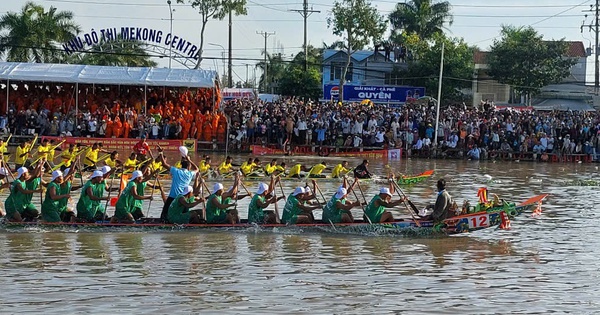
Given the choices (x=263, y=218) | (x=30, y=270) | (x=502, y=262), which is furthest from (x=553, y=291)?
(x=30, y=270)

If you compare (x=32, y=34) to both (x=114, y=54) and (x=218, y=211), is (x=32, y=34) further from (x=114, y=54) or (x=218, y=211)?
(x=218, y=211)

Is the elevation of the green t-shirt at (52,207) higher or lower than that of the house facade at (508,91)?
lower

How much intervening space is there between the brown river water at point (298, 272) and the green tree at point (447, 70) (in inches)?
1489

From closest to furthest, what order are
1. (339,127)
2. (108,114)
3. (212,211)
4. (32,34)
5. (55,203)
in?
(55,203) → (212,211) → (339,127) → (108,114) → (32,34)

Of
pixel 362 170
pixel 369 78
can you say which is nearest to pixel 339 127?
pixel 362 170

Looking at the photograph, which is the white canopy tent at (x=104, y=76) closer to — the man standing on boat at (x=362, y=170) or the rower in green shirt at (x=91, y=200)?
the man standing on boat at (x=362, y=170)

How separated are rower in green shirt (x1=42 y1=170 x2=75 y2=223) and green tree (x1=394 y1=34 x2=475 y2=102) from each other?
41.3 metres

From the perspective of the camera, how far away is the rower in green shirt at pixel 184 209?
16766 millimetres

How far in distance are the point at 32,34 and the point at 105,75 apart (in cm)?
1343

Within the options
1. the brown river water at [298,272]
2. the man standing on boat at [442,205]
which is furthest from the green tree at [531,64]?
the man standing on boat at [442,205]

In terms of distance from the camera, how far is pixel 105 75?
126ft

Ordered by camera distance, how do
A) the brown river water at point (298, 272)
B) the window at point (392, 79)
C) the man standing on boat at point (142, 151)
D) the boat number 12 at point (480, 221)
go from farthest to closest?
the window at point (392, 79), the man standing on boat at point (142, 151), the boat number 12 at point (480, 221), the brown river water at point (298, 272)

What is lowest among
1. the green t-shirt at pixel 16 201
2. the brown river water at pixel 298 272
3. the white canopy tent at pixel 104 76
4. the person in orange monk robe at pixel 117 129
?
the brown river water at pixel 298 272

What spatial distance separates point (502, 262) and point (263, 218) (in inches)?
174
